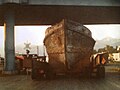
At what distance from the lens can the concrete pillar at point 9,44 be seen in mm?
29969

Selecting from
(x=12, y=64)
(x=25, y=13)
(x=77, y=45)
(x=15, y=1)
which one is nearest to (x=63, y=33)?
(x=77, y=45)

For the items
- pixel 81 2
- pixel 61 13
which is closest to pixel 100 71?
pixel 81 2

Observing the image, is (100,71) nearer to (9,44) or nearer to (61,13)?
(9,44)

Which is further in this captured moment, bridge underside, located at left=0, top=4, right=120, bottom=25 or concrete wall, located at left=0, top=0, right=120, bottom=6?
bridge underside, located at left=0, top=4, right=120, bottom=25

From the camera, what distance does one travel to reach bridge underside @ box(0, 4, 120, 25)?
102ft

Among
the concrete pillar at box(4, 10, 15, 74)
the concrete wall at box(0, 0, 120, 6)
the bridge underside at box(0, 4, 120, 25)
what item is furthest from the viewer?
the bridge underside at box(0, 4, 120, 25)

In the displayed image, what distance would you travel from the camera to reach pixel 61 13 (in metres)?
34.9

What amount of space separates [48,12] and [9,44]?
6.32 metres

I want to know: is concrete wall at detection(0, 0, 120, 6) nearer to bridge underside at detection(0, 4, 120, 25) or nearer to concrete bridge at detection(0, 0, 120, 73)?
concrete bridge at detection(0, 0, 120, 73)

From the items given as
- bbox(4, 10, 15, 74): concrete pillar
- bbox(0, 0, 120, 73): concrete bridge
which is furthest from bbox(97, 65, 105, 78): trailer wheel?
bbox(4, 10, 15, 74): concrete pillar

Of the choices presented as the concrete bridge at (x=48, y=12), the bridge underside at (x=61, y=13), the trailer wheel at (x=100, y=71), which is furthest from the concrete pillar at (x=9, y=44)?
the trailer wheel at (x=100, y=71)

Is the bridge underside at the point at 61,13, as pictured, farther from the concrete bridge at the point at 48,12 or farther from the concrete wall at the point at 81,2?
the concrete wall at the point at 81,2

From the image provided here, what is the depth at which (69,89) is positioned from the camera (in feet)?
51.4

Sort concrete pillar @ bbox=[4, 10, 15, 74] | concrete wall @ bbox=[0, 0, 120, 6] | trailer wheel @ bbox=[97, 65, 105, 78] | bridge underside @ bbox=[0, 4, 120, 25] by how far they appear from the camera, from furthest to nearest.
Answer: bridge underside @ bbox=[0, 4, 120, 25] → concrete pillar @ bbox=[4, 10, 15, 74] → concrete wall @ bbox=[0, 0, 120, 6] → trailer wheel @ bbox=[97, 65, 105, 78]
